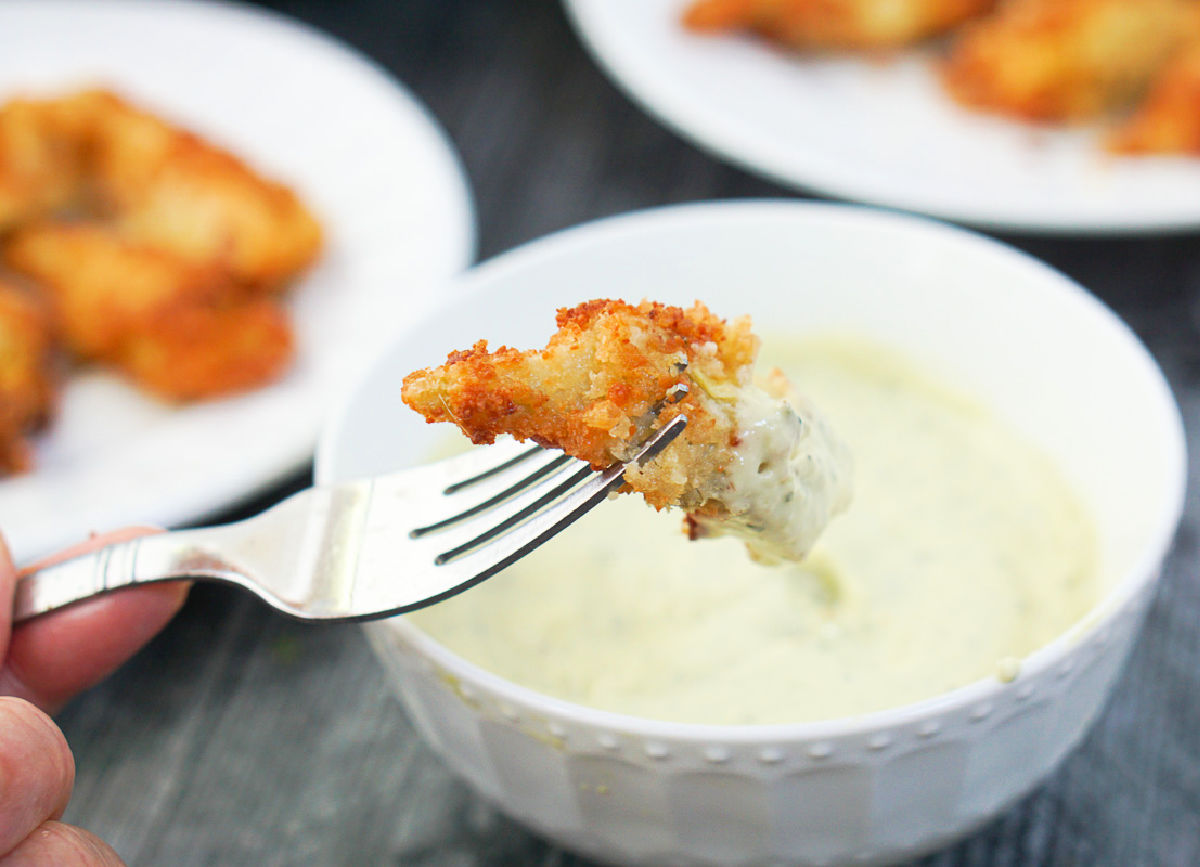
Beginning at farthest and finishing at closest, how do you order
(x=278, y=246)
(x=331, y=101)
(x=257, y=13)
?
(x=257, y=13) → (x=331, y=101) → (x=278, y=246)

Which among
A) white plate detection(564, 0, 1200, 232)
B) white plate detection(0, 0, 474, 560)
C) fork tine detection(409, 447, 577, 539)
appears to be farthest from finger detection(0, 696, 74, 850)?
white plate detection(564, 0, 1200, 232)

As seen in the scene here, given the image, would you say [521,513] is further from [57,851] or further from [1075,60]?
[1075,60]

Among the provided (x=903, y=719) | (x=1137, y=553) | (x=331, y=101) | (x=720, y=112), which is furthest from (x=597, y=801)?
(x=331, y=101)

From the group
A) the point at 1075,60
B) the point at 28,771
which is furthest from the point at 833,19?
the point at 28,771

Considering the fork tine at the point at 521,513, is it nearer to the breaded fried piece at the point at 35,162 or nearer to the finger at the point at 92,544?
the finger at the point at 92,544

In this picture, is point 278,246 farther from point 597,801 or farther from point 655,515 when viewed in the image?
point 597,801

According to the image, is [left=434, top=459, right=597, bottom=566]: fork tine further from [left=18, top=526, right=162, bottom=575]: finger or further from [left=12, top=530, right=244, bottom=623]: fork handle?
[left=18, top=526, right=162, bottom=575]: finger

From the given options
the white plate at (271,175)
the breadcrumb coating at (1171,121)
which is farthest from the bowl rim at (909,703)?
the breadcrumb coating at (1171,121)
